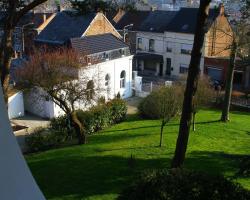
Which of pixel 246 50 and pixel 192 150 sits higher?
pixel 246 50

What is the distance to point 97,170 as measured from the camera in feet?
50.6

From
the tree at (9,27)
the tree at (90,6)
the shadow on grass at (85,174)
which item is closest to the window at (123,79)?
the shadow on grass at (85,174)

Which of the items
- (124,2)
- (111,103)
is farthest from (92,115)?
→ (124,2)

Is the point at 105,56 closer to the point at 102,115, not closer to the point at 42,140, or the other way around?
the point at 102,115

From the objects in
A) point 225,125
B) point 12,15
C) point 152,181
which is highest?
point 12,15

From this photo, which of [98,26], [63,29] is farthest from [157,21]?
[63,29]

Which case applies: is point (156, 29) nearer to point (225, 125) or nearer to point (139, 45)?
point (139, 45)

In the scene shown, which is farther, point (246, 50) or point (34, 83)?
point (246, 50)

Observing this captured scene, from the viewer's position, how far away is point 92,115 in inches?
891

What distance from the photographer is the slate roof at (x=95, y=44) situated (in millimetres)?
30547

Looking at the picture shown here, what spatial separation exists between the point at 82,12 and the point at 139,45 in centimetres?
3270

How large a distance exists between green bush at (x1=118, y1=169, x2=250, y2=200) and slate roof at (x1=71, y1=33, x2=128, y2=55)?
22.6 metres

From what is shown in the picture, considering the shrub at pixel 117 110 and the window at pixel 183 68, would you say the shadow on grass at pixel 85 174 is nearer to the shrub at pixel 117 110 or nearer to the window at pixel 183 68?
the shrub at pixel 117 110

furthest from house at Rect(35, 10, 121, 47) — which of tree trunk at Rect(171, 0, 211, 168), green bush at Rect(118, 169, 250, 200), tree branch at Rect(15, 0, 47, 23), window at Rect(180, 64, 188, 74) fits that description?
green bush at Rect(118, 169, 250, 200)
